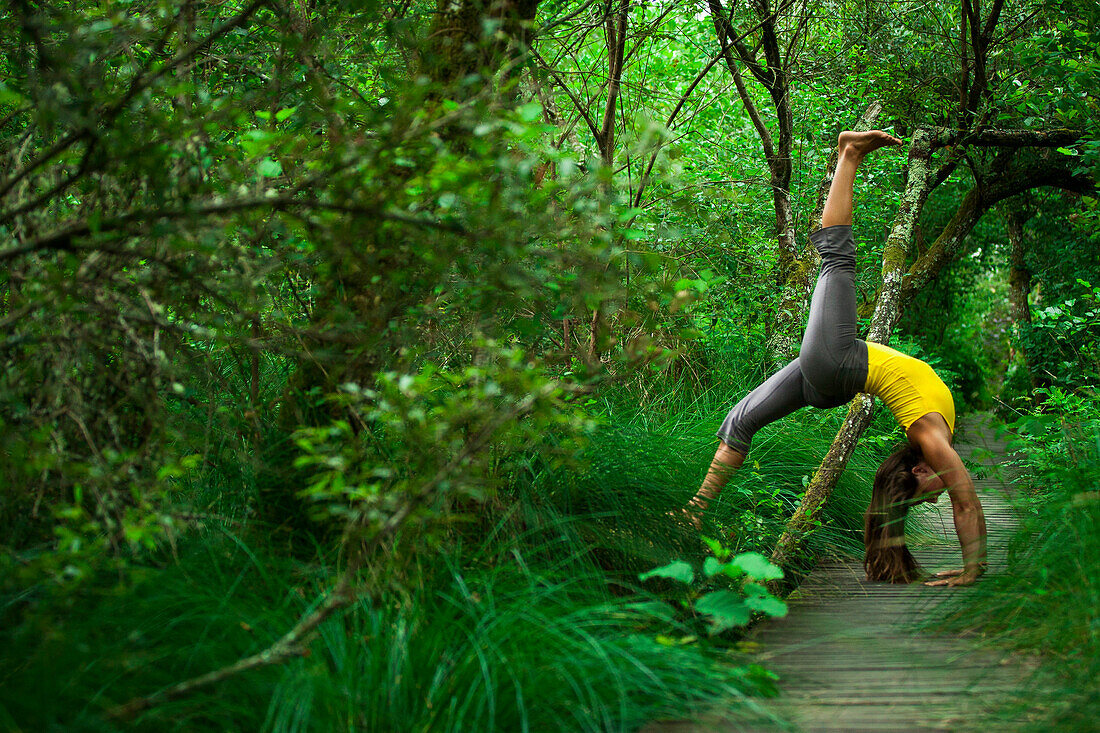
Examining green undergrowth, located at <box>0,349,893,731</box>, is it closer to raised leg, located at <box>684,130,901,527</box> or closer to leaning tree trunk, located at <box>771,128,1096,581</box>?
raised leg, located at <box>684,130,901,527</box>

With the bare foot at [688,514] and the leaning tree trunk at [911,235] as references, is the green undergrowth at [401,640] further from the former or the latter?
the leaning tree trunk at [911,235]

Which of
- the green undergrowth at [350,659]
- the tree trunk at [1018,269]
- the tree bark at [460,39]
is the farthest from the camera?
the tree trunk at [1018,269]

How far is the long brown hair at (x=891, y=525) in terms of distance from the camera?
4.20 m

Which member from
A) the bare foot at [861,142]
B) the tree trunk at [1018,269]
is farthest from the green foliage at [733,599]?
the tree trunk at [1018,269]

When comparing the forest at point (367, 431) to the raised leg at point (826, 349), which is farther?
the raised leg at point (826, 349)

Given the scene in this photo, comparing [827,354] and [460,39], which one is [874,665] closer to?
[827,354]

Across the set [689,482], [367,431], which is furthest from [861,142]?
[367,431]

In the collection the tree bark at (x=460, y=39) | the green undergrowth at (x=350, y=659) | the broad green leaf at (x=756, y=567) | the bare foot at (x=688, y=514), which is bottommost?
the green undergrowth at (x=350, y=659)

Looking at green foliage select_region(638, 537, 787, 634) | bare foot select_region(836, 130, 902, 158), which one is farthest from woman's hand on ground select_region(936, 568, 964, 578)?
bare foot select_region(836, 130, 902, 158)

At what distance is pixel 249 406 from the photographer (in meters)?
3.48

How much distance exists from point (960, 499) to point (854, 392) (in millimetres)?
702

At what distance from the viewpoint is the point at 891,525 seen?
14.0 ft

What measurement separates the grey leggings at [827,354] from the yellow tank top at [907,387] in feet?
0.23

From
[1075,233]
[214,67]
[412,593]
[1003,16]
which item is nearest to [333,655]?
[412,593]
